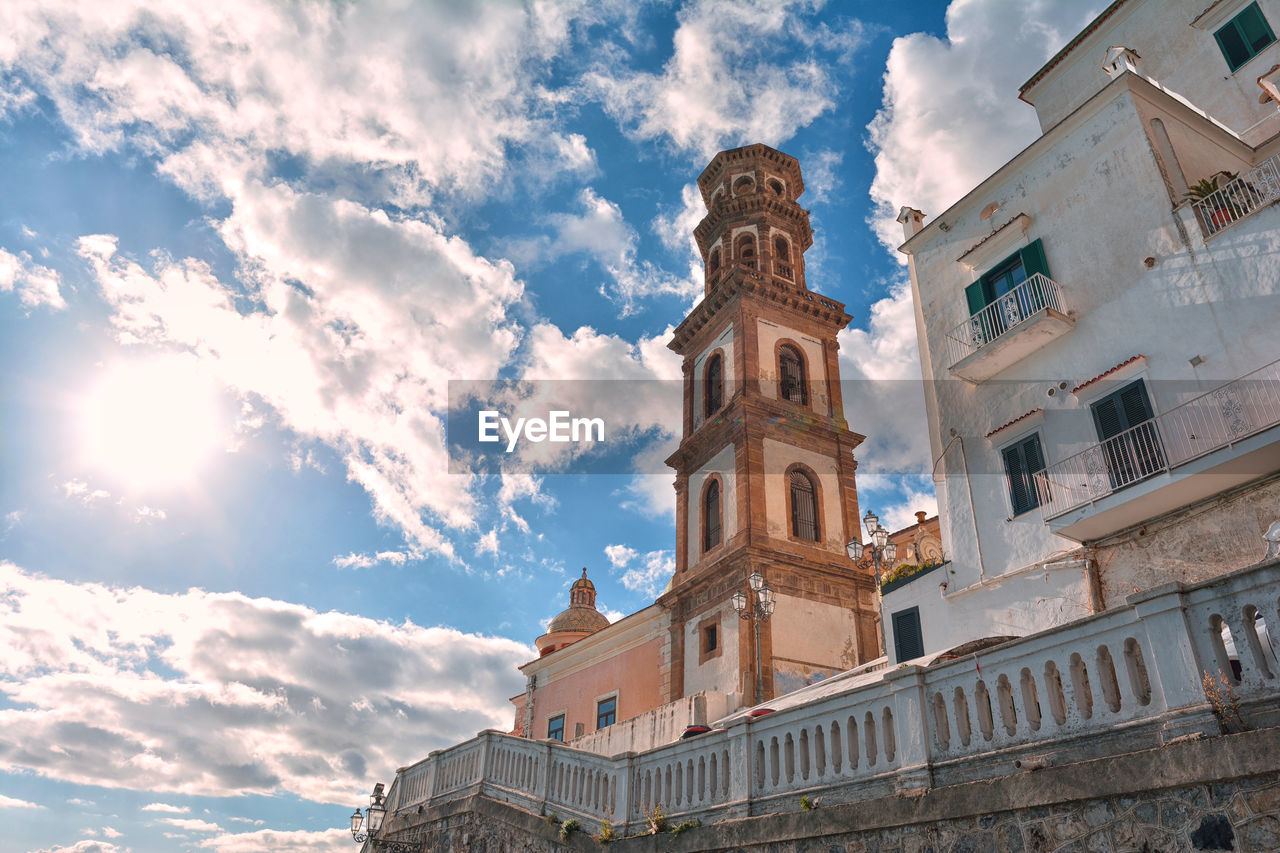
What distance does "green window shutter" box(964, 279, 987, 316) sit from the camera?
17.2 metres

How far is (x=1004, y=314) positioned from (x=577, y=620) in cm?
3760

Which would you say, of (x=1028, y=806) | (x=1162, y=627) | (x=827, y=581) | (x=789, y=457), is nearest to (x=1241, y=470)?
(x=1162, y=627)

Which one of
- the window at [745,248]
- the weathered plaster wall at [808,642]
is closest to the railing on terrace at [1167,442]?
the weathered plaster wall at [808,642]

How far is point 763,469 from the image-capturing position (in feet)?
93.1

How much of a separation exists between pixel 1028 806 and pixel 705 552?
A: 22228mm

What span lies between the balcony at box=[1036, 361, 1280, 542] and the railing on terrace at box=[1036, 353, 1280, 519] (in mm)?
13

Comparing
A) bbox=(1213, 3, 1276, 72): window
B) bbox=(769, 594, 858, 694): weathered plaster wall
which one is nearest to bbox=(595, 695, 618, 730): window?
bbox=(769, 594, 858, 694): weathered plaster wall

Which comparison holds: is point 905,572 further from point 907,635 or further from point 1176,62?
point 1176,62

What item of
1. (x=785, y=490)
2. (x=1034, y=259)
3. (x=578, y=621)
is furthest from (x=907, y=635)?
(x=578, y=621)

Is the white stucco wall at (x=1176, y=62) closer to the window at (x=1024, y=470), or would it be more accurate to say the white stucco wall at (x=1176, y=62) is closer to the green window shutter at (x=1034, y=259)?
the green window shutter at (x=1034, y=259)

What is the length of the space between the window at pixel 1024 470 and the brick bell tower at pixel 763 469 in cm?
1095

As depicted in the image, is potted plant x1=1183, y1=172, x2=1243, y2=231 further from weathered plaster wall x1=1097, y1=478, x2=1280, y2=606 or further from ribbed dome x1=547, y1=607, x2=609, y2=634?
ribbed dome x1=547, y1=607, x2=609, y2=634

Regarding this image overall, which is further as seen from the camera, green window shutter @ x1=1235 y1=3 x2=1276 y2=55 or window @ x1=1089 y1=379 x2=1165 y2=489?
green window shutter @ x1=1235 y1=3 x2=1276 y2=55

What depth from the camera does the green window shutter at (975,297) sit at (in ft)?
56.4
